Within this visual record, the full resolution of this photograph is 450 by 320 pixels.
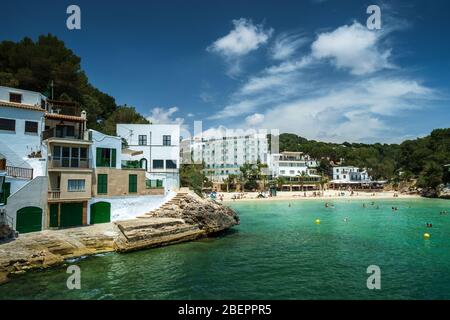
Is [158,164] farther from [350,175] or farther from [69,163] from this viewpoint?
[350,175]

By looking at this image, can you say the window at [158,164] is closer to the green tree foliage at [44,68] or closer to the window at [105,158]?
the window at [105,158]

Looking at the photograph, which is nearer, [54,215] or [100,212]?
[54,215]

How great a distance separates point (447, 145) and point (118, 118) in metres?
115

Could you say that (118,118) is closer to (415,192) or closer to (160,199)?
(160,199)

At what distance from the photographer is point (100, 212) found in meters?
31.3

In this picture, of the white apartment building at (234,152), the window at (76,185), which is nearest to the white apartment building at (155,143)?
the window at (76,185)

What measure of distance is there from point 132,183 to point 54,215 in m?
8.15

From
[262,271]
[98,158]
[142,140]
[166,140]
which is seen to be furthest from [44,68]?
[262,271]

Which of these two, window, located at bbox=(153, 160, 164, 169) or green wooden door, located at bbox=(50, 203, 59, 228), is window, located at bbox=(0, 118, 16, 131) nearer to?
green wooden door, located at bbox=(50, 203, 59, 228)

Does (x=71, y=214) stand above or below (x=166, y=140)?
below

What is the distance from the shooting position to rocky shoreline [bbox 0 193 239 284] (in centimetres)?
2112

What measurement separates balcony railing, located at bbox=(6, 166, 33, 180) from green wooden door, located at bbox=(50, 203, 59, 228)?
341 cm

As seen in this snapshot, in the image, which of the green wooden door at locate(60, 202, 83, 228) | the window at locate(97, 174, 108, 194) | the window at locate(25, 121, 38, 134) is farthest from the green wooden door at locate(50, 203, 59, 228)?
the window at locate(25, 121, 38, 134)
